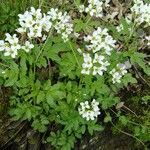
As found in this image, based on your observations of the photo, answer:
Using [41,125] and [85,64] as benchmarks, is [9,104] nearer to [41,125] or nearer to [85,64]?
[41,125]

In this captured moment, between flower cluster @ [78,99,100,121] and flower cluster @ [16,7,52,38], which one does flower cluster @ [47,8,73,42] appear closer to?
flower cluster @ [16,7,52,38]

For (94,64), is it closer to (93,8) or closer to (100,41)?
(100,41)

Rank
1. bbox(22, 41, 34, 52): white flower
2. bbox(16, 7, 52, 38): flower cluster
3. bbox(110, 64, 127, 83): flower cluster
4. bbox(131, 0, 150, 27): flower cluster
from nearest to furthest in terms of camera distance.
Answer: bbox(16, 7, 52, 38): flower cluster, bbox(22, 41, 34, 52): white flower, bbox(131, 0, 150, 27): flower cluster, bbox(110, 64, 127, 83): flower cluster

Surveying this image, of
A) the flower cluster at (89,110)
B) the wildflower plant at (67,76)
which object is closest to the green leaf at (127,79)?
the wildflower plant at (67,76)

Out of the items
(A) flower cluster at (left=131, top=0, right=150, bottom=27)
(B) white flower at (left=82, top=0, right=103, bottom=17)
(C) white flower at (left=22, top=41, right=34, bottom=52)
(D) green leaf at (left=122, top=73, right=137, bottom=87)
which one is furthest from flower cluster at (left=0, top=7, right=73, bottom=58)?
(D) green leaf at (left=122, top=73, right=137, bottom=87)

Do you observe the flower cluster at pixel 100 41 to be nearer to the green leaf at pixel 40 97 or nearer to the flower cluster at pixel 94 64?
the flower cluster at pixel 94 64

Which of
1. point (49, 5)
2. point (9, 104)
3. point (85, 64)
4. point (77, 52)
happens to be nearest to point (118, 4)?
point (49, 5)

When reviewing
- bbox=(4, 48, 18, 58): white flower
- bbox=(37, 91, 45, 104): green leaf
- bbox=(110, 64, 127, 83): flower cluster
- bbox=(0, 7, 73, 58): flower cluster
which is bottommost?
bbox=(37, 91, 45, 104): green leaf
